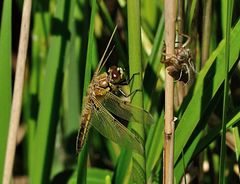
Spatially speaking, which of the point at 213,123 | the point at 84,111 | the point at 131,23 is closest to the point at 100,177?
the point at 84,111

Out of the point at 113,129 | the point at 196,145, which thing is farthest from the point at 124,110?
the point at 196,145

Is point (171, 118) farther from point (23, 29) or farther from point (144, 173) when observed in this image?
point (23, 29)

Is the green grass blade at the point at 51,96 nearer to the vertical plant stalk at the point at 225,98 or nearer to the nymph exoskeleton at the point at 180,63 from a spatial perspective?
the nymph exoskeleton at the point at 180,63

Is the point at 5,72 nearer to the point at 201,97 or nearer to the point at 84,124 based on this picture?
the point at 84,124

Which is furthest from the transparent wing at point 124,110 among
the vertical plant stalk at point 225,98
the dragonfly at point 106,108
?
the vertical plant stalk at point 225,98

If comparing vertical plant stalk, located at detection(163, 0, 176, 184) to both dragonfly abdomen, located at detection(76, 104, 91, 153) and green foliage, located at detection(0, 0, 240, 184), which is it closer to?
green foliage, located at detection(0, 0, 240, 184)

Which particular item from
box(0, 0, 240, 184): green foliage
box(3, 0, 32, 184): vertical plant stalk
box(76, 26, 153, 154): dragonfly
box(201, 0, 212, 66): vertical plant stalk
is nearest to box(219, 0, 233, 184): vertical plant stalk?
box(0, 0, 240, 184): green foliage
